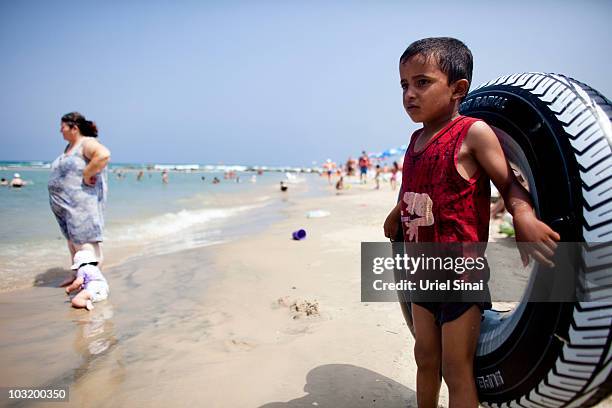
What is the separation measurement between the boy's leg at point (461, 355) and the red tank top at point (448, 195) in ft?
1.19

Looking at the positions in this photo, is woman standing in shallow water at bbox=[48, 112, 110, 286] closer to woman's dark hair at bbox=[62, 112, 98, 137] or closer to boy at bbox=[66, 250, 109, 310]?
woman's dark hair at bbox=[62, 112, 98, 137]

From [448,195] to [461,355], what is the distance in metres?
0.74

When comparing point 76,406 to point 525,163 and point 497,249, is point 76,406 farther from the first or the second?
point 497,249

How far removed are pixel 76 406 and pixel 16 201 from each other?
14850 mm

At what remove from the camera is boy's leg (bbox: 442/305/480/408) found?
1835mm

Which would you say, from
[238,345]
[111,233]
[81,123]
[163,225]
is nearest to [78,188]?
[81,123]

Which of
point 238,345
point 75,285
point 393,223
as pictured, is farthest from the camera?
point 75,285

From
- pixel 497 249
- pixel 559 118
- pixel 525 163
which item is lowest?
pixel 497 249

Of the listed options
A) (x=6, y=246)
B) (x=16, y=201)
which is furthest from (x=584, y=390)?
(x=16, y=201)

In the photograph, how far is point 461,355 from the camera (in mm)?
1843

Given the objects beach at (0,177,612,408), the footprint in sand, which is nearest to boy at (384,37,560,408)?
beach at (0,177,612,408)

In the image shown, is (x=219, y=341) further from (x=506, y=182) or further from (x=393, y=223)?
(x=506, y=182)

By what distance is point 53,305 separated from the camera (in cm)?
459

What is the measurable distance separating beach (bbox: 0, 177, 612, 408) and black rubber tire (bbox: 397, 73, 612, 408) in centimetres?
92
